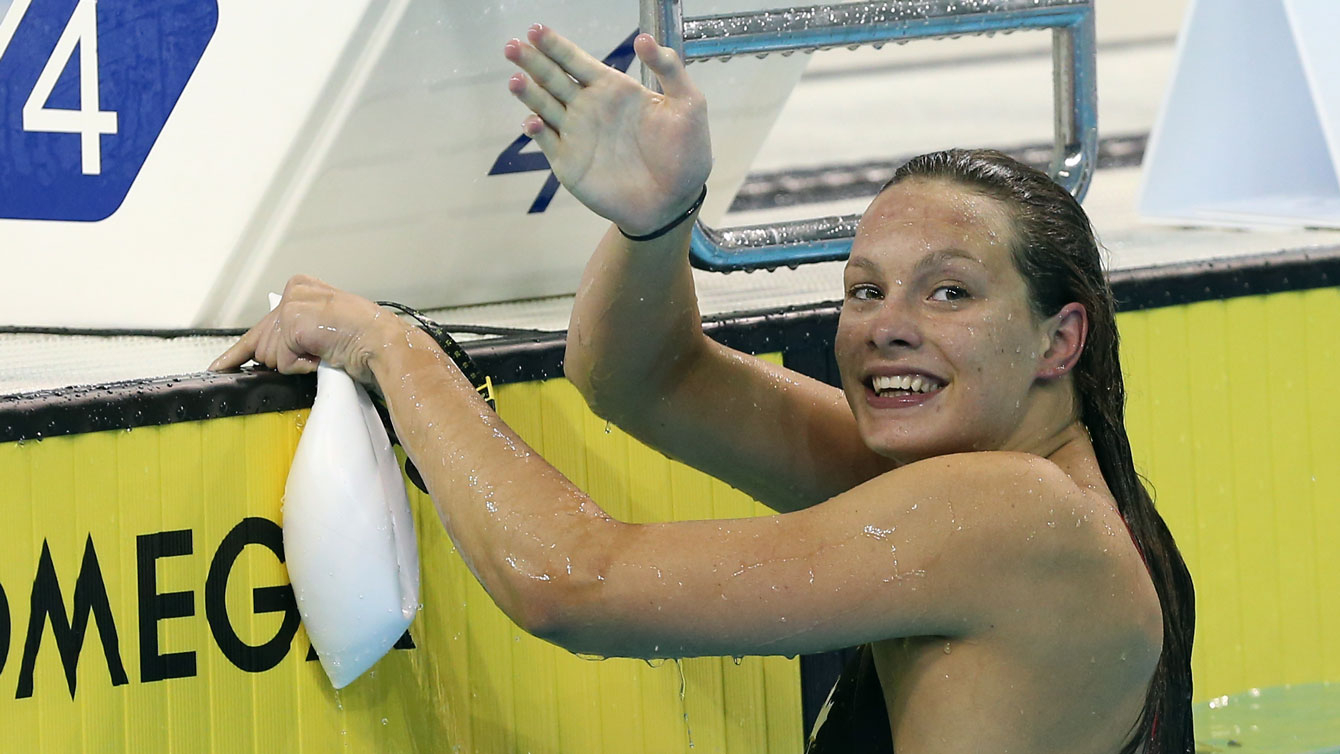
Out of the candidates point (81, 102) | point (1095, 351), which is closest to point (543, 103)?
point (1095, 351)

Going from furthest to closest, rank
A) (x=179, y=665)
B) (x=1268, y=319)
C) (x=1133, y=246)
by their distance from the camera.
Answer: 1. (x=1133, y=246)
2. (x=1268, y=319)
3. (x=179, y=665)

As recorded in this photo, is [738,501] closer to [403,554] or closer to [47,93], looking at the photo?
[403,554]

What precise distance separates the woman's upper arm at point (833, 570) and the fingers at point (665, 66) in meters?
0.35

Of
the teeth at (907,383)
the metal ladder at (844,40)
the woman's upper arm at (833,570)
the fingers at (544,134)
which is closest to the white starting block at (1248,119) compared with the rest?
the metal ladder at (844,40)

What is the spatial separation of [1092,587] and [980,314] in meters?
0.25

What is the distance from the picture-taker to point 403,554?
5.47ft

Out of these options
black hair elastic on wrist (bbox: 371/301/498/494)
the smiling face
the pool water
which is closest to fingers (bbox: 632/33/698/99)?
the smiling face

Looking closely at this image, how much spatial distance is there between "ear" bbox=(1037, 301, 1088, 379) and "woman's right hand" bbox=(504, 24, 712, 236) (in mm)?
355

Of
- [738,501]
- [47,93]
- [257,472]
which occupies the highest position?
[47,93]

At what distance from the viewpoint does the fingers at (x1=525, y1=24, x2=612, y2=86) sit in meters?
1.25

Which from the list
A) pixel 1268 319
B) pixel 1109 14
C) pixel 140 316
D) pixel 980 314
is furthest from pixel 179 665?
pixel 1109 14

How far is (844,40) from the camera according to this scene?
2141 millimetres

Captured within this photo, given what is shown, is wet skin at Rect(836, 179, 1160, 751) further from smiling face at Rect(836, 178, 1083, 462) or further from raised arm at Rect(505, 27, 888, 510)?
raised arm at Rect(505, 27, 888, 510)

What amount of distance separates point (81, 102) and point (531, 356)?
2.50ft
